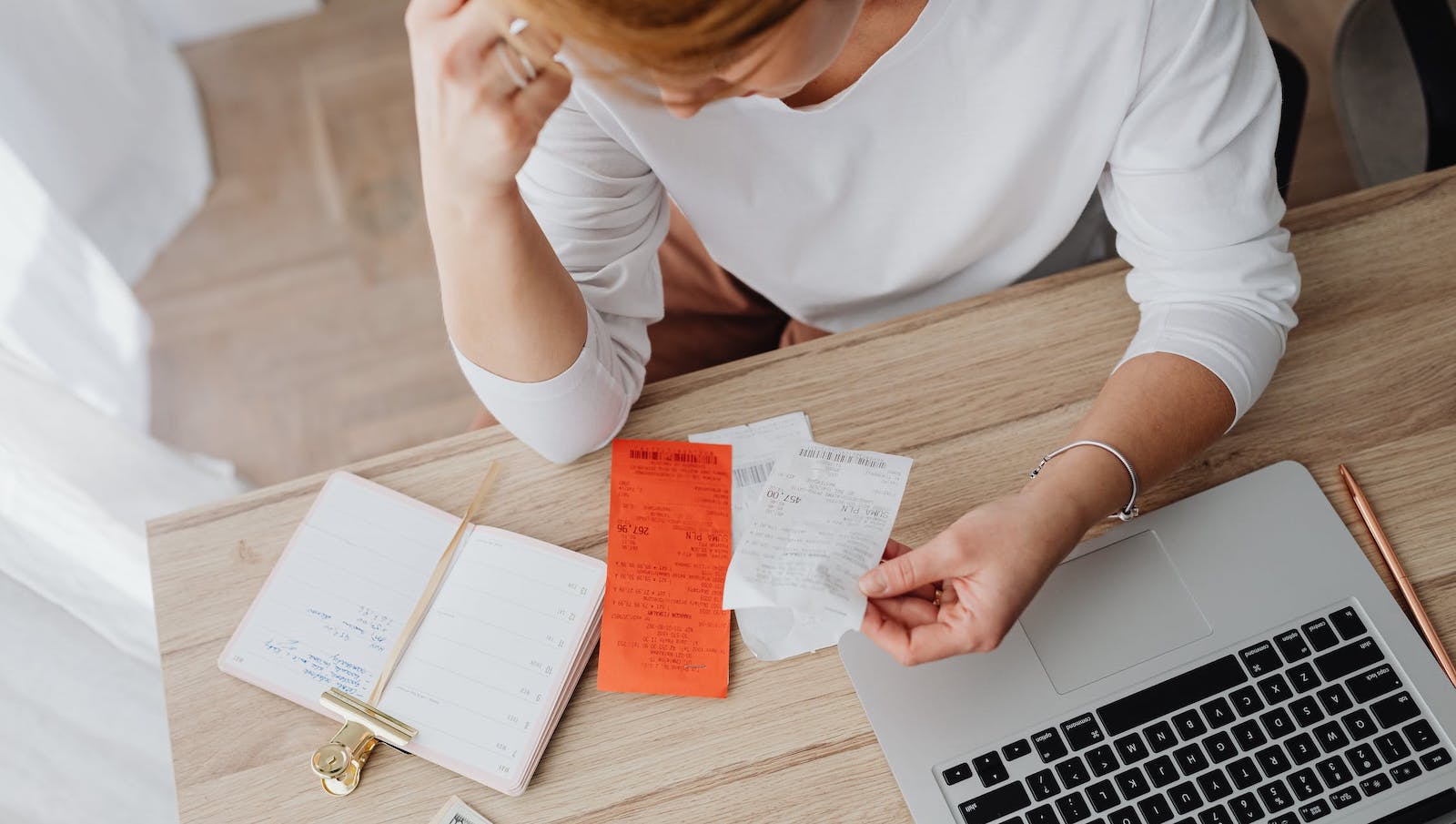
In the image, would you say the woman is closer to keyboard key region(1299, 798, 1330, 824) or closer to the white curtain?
keyboard key region(1299, 798, 1330, 824)

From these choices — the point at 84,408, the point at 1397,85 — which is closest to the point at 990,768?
the point at 1397,85

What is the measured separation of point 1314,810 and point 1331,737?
0.06 meters

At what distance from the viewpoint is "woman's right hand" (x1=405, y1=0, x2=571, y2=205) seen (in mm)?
669

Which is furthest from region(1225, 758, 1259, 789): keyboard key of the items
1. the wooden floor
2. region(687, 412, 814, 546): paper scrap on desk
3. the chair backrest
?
the wooden floor

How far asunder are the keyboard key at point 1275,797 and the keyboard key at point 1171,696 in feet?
0.23

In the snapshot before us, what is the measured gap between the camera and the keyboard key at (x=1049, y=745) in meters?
0.74

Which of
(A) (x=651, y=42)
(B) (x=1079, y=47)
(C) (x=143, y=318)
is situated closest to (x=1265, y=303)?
(B) (x=1079, y=47)

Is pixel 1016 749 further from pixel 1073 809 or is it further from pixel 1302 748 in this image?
pixel 1302 748

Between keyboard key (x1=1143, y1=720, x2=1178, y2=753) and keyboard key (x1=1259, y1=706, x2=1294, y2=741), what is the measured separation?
2.7 inches

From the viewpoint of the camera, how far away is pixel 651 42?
1.77ft

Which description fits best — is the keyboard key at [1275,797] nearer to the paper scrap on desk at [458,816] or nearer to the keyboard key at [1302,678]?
the keyboard key at [1302,678]

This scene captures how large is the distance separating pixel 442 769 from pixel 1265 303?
759 millimetres

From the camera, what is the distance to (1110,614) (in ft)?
2.61

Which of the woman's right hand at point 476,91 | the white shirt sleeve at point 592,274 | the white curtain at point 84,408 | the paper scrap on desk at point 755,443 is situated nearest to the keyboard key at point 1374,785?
the paper scrap on desk at point 755,443
